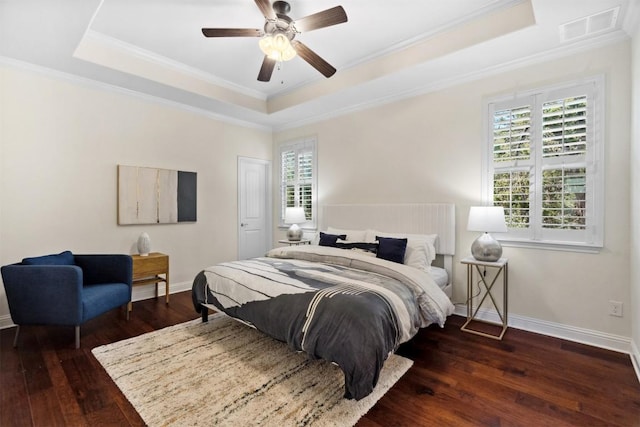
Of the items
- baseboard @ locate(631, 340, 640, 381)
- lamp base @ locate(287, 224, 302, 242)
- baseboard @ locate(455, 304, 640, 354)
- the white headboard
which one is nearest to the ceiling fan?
the white headboard

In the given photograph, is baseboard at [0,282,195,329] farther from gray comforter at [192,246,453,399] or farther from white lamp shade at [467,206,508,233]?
white lamp shade at [467,206,508,233]

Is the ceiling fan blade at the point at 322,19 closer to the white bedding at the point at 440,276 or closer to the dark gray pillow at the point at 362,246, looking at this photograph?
the dark gray pillow at the point at 362,246

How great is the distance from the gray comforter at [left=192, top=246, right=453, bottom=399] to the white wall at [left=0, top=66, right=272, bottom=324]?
1720 mm

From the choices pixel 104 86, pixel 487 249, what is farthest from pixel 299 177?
pixel 487 249

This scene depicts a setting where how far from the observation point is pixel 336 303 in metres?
2.04

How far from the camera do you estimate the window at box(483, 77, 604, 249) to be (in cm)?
275

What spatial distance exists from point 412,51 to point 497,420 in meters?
3.36

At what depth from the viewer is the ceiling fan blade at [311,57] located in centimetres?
268

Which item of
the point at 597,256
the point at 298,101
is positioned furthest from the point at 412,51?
the point at 597,256

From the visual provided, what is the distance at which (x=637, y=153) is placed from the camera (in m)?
2.34

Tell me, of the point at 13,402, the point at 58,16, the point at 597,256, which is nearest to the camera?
the point at 13,402

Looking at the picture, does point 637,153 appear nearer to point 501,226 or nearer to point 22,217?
point 501,226

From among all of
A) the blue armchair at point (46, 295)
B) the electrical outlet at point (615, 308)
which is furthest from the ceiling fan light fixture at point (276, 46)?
the electrical outlet at point (615, 308)

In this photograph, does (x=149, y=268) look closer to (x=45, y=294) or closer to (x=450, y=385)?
(x=45, y=294)
